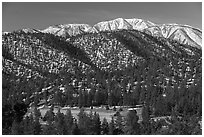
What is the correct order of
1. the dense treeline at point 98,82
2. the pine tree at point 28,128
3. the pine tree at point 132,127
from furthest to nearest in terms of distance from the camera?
the dense treeline at point 98,82
the pine tree at point 132,127
the pine tree at point 28,128

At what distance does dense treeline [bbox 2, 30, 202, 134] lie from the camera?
26.7m

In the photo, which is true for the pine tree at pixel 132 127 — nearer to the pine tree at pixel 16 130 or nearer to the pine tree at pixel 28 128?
the pine tree at pixel 28 128

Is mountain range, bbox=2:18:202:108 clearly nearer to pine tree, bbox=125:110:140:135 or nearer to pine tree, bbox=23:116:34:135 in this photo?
pine tree, bbox=125:110:140:135

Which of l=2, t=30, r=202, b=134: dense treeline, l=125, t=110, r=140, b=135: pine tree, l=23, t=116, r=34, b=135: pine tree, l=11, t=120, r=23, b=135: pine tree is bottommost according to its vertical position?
l=125, t=110, r=140, b=135: pine tree

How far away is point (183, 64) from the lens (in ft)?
236

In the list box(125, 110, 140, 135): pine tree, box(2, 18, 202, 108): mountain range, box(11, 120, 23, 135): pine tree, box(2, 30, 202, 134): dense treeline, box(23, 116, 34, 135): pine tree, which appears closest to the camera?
box(11, 120, 23, 135): pine tree

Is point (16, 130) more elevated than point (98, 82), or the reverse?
point (98, 82)

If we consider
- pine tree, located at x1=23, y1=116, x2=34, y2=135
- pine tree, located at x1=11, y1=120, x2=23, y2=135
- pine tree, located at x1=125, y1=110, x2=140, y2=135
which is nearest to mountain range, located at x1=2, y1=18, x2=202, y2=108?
pine tree, located at x1=125, y1=110, x2=140, y2=135

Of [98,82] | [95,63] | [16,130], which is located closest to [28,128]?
[16,130]

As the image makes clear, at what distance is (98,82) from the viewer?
207 feet

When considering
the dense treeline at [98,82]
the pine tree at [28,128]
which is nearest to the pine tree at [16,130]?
the dense treeline at [98,82]

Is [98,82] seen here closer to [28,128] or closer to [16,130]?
[28,128]

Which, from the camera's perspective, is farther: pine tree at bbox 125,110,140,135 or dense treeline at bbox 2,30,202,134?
dense treeline at bbox 2,30,202,134

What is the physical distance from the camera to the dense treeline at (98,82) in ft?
87.7
